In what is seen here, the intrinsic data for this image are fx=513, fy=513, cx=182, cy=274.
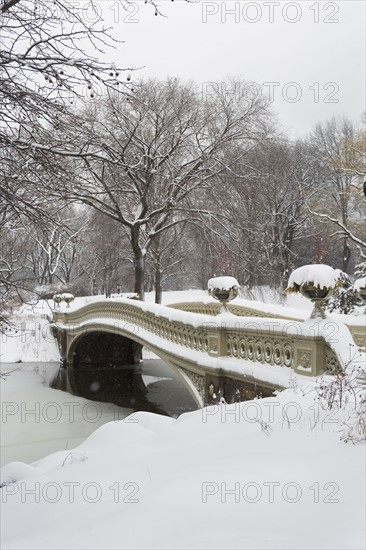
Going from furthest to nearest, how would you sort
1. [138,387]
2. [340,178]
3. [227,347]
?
[340,178] → [138,387] → [227,347]

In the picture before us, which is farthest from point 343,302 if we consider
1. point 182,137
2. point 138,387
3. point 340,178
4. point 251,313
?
point 340,178

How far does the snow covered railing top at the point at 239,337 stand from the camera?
6.28 m

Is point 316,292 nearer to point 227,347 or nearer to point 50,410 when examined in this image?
point 227,347

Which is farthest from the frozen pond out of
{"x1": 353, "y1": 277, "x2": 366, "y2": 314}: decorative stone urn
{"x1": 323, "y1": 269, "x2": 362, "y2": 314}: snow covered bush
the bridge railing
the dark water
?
{"x1": 353, "y1": 277, "x2": 366, "y2": 314}: decorative stone urn

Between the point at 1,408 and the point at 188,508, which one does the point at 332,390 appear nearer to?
the point at 188,508

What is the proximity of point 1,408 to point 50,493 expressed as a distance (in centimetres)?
1138

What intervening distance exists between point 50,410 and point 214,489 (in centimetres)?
1279

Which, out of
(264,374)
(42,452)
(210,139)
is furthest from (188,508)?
(210,139)

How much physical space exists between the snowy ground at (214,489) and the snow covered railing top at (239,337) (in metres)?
1.31

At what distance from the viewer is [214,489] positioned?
299 cm

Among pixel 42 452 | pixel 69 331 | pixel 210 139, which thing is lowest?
pixel 42 452

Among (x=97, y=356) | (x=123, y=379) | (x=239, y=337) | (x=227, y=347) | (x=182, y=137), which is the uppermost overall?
(x=182, y=137)

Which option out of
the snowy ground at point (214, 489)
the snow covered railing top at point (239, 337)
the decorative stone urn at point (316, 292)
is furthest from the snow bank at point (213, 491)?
the decorative stone urn at point (316, 292)

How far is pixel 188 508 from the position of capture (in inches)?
109
